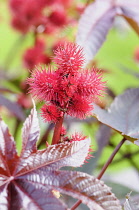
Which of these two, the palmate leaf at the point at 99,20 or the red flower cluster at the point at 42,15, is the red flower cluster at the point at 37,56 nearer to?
the red flower cluster at the point at 42,15

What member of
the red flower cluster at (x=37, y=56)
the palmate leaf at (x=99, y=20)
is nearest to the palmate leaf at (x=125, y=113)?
A: the palmate leaf at (x=99, y=20)

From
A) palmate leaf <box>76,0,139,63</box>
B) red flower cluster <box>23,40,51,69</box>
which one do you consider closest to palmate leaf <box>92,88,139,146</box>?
palmate leaf <box>76,0,139,63</box>

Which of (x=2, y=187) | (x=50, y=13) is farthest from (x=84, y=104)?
(x=50, y=13)

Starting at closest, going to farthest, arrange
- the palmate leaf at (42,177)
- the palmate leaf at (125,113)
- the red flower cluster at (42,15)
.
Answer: the palmate leaf at (42,177) → the palmate leaf at (125,113) → the red flower cluster at (42,15)

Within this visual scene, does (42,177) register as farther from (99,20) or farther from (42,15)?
(42,15)

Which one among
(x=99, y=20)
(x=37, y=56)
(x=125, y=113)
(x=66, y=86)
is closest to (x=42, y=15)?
(x=37, y=56)

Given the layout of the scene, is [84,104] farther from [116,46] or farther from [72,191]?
[116,46]
